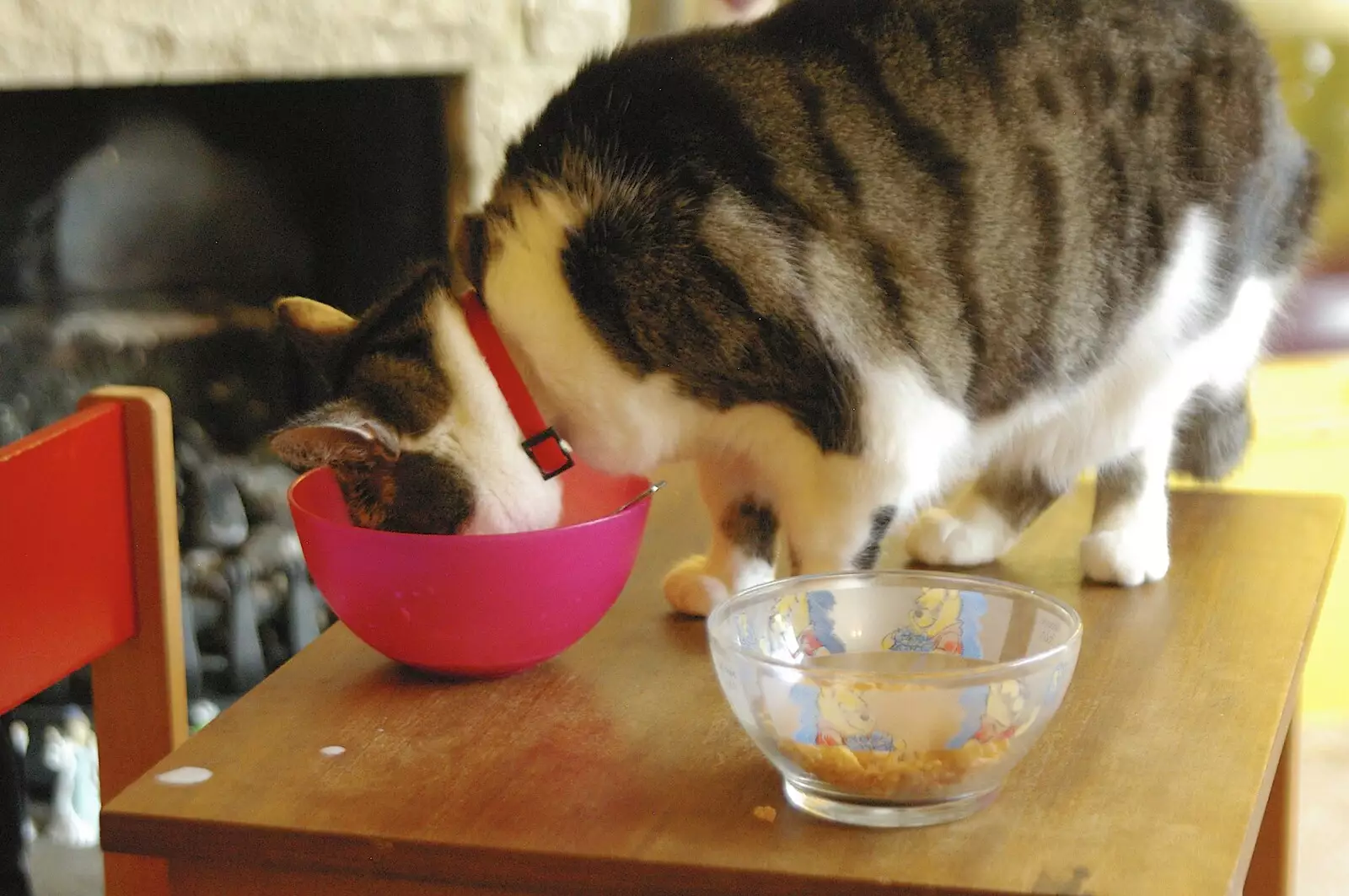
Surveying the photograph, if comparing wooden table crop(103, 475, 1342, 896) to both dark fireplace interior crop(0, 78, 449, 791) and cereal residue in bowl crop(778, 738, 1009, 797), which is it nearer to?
cereal residue in bowl crop(778, 738, 1009, 797)

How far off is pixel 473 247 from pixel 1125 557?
1.85 feet

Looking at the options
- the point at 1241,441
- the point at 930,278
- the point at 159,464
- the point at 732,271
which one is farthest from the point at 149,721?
the point at 1241,441

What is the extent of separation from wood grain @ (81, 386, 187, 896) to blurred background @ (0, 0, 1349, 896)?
76 cm

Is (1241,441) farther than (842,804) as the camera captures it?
Yes

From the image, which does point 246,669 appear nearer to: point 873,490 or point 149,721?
point 149,721

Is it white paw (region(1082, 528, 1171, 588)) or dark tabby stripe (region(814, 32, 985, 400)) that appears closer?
dark tabby stripe (region(814, 32, 985, 400))

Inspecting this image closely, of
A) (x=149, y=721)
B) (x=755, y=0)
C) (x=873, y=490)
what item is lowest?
(x=149, y=721)

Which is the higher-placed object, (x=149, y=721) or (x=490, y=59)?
(x=490, y=59)

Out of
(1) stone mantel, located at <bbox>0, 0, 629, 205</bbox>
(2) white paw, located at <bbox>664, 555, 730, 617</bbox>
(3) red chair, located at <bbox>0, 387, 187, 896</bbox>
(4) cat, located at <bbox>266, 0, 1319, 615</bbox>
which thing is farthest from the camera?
(1) stone mantel, located at <bbox>0, 0, 629, 205</bbox>

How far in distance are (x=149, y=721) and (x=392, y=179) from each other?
116cm

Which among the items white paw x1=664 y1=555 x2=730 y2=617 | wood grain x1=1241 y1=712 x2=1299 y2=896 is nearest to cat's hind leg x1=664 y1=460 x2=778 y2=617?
white paw x1=664 y1=555 x2=730 y2=617

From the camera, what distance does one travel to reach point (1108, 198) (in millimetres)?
1109

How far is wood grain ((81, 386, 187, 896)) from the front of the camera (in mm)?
979

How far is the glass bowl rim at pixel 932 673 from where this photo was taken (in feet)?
2.47
